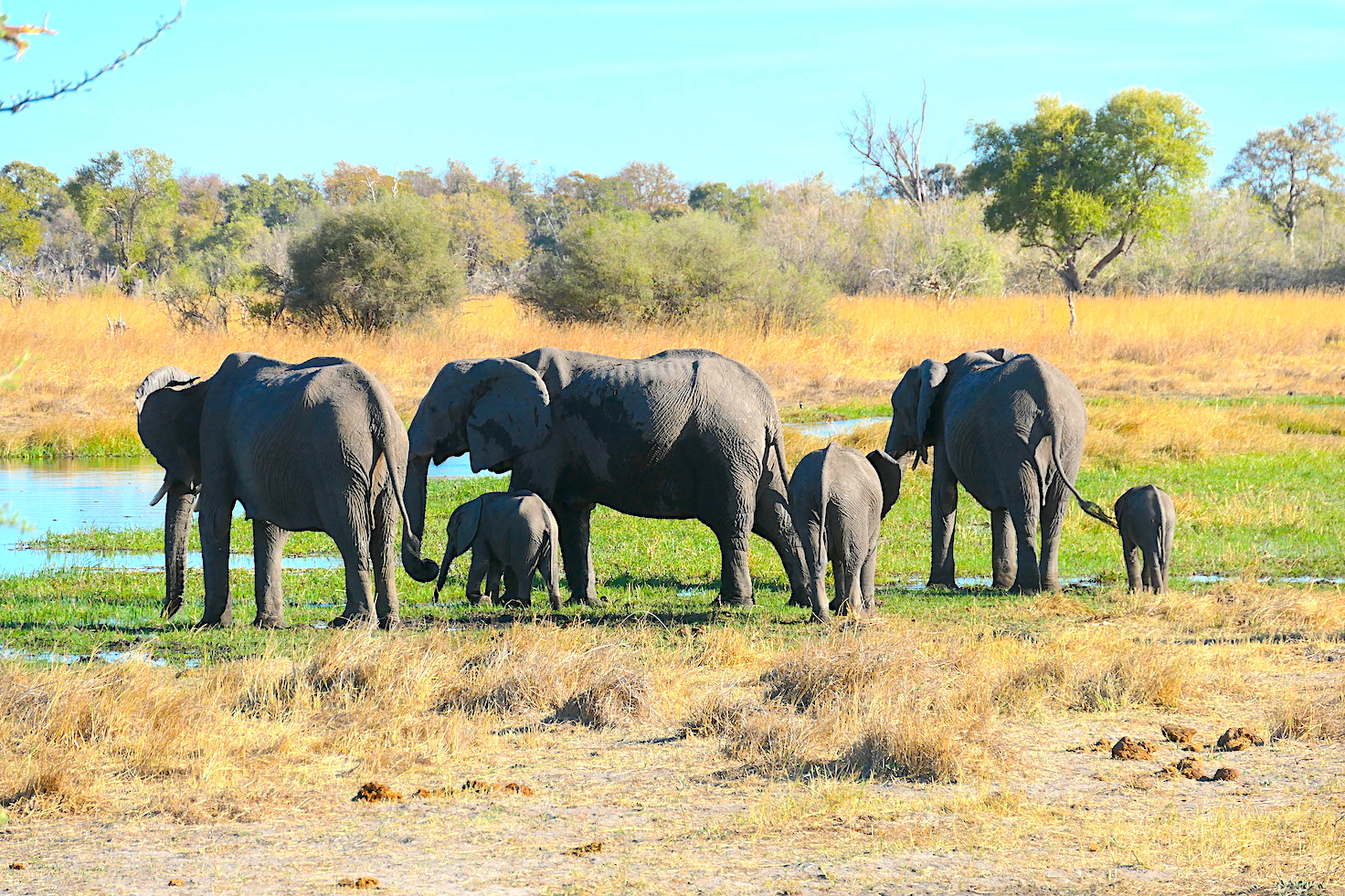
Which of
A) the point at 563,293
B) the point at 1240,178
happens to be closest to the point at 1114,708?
the point at 563,293

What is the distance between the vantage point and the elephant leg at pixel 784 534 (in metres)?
10.1

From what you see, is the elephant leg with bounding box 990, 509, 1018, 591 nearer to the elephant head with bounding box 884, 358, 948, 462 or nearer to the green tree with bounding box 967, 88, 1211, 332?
the elephant head with bounding box 884, 358, 948, 462

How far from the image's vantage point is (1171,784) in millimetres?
6277

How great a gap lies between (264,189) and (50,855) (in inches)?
3488

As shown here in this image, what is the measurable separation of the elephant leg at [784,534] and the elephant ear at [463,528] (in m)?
1.92

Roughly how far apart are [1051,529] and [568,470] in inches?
136

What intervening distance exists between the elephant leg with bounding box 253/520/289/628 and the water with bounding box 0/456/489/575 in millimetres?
1474

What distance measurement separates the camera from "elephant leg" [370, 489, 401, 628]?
30.0ft

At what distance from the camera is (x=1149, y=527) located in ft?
33.6

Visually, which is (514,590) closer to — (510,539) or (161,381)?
(510,539)

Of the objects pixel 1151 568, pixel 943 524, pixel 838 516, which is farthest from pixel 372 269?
pixel 838 516

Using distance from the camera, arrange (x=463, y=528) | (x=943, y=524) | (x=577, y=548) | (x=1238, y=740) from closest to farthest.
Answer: (x=1238, y=740), (x=463, y=528), (x=577, y=548), (x=943, y=524)

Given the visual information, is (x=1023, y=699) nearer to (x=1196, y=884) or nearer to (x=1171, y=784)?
(x=1171, y=784)

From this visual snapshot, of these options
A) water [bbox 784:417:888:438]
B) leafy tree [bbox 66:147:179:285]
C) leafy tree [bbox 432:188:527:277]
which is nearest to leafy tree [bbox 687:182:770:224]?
leafy tree [bbox 432:188:527:277]
